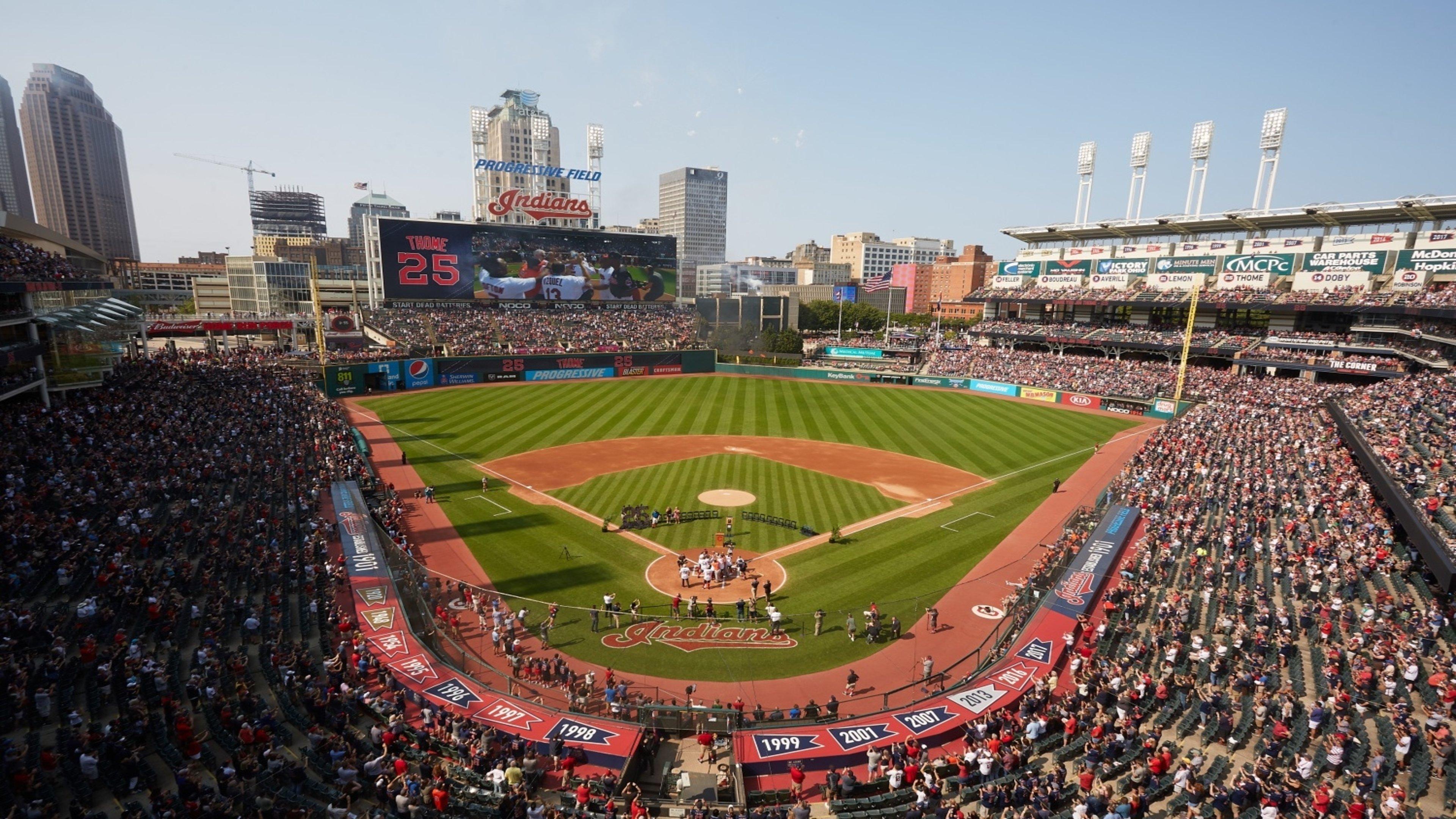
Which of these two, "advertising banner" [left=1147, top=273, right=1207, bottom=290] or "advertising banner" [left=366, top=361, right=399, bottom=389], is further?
"advertising banner" [left=1147, top=273, right=1207, bottom=290]

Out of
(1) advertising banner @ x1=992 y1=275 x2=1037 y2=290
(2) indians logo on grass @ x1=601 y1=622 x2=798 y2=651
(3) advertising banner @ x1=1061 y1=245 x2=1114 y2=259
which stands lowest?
(2) indians logo on grass @ x1=601 y1=622 x2=798 y2=651

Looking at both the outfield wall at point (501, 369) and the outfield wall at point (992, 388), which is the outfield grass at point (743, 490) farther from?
the outfield wall at point (992, 388)

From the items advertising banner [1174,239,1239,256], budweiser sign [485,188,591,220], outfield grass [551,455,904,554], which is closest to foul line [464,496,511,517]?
outfield grass [551,455,904,554]

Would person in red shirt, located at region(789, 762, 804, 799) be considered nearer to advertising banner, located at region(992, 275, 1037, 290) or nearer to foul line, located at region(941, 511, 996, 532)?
foul line, located at region(941, 511, 996, 532)

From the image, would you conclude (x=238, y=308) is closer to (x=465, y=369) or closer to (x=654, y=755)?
(x=465, y=369)

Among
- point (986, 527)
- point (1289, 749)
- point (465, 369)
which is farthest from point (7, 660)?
point (465, 369)

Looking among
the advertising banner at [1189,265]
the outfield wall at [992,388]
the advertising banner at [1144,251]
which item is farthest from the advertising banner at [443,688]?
the advertising banner at [1144,251]

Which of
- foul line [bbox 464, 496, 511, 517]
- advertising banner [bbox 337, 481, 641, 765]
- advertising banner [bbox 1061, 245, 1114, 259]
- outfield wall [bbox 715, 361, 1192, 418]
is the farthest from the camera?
advertising banner [bbox 1061, 245, 1114, 259]
